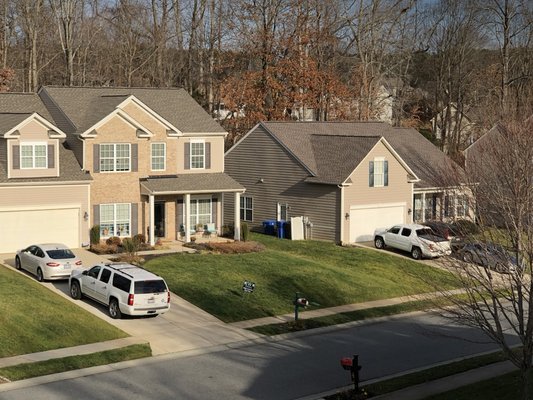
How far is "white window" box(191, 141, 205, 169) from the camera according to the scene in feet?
140

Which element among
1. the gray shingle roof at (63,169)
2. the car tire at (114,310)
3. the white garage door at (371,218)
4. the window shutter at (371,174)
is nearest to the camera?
the car tire at (114,310)

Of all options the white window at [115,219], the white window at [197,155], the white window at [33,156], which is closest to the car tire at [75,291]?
the white window at [33,156]

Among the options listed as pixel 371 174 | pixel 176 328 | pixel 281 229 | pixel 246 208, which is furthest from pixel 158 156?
pixel 176 328

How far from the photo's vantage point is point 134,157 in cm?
4012

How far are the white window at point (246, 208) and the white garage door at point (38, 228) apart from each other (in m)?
12.9

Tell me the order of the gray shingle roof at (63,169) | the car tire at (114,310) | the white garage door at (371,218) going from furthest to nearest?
the white garage door at (371,218)
the gray shingle roof at (63,169)
the car tire at (114,310)

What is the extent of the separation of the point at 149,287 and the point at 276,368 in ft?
19.8

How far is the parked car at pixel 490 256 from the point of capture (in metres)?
18.8

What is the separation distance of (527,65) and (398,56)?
16306mm

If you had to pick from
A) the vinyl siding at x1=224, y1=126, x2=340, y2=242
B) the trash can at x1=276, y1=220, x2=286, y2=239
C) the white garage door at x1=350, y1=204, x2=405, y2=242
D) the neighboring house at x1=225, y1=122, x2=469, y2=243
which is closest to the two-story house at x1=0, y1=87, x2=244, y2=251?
the trash can at x1=276, y1=220, x2=286, y2=239

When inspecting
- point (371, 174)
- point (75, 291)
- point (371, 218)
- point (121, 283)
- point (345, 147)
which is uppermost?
point (345, 147)

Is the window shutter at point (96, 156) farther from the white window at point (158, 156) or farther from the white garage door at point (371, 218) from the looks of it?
the white garage door at point (371, 218)

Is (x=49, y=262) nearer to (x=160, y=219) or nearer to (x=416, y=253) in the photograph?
(x=160, y=219)

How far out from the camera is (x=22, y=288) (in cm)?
2869
